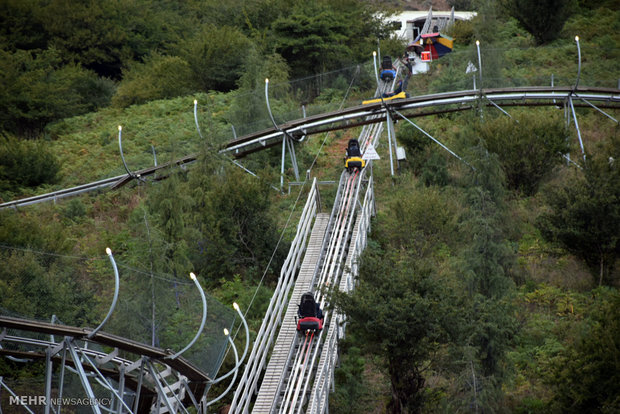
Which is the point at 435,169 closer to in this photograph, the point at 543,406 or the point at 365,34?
the point at 543,406

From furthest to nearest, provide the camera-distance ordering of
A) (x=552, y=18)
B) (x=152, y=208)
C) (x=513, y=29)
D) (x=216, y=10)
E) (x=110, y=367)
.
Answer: (x=216, y=10)
(x=513, y=29)
(x=552, y=18)
(x=152, y=208)
(x=110, y=367)

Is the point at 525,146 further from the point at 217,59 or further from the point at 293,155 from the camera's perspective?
the point at 217,59

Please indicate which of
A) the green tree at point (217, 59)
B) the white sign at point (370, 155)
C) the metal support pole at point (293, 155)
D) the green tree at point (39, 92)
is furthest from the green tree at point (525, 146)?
the green tree at point (39, 92)

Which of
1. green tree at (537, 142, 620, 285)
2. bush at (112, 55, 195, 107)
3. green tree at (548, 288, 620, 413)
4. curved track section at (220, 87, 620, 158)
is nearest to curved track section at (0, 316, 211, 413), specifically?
green tree at (548, 288, 620, 413)

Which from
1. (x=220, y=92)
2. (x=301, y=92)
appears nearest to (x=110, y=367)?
(x=301, y=92)

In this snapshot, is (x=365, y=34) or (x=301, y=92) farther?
(x=365, y=34)

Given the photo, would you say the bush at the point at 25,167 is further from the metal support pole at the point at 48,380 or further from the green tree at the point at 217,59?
the metal support pole at the point at 48,380

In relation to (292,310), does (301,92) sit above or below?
above
